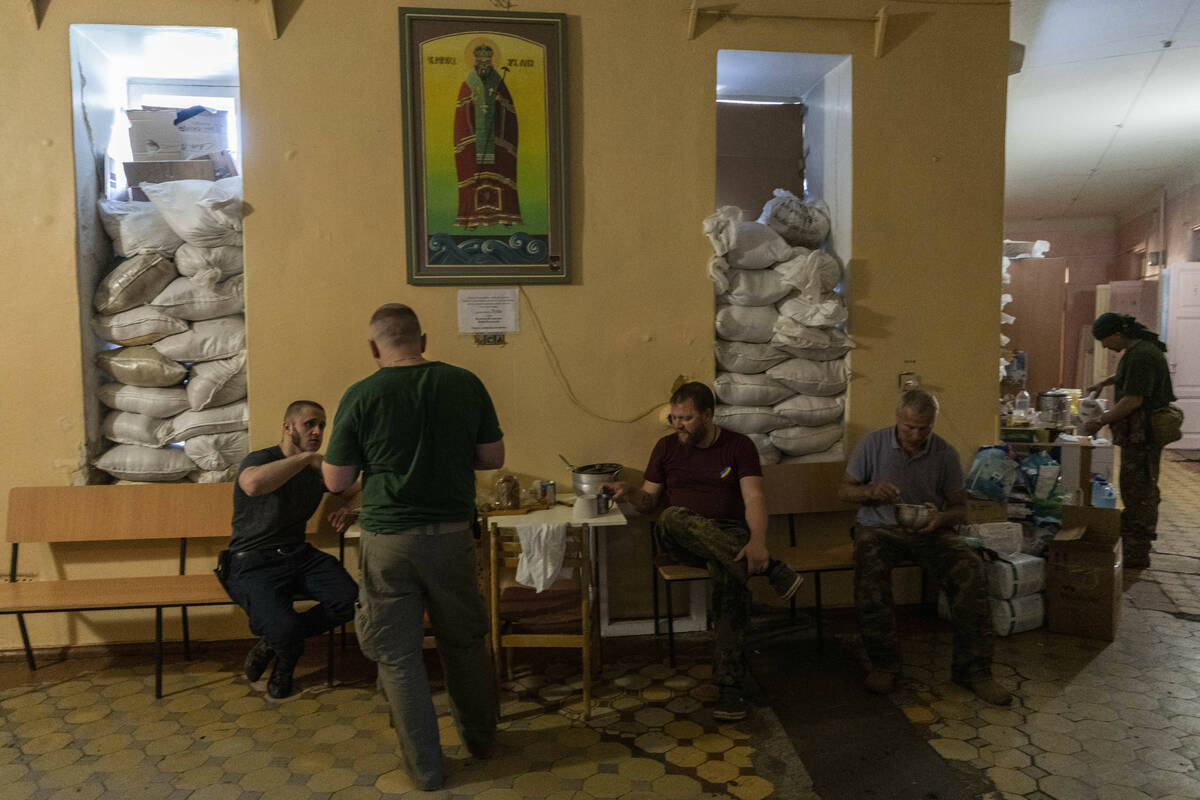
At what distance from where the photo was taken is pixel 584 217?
4051 mm

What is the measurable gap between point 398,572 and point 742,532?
151 cm

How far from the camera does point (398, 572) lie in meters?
2.73

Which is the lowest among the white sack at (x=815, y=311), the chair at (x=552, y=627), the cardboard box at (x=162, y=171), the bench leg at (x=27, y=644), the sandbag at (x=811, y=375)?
the bench leg at (x=27, y=644)

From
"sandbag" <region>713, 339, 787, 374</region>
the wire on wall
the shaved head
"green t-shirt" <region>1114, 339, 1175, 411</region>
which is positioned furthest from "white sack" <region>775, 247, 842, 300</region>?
"green t-shirt" <region>1114, 339, 1175, 411</region>

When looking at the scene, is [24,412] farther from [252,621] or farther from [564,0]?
[564,0]

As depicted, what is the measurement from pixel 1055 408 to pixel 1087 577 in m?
1.76

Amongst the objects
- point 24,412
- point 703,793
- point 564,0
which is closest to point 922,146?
point 564,0

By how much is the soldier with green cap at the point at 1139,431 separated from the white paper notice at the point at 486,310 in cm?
400

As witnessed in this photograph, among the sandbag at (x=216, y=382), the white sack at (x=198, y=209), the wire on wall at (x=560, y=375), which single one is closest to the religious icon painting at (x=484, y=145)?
the wire on wall at (x=560, y=375)

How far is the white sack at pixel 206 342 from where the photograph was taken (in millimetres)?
3855

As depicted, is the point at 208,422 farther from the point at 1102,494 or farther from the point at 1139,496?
the point at 1139,496

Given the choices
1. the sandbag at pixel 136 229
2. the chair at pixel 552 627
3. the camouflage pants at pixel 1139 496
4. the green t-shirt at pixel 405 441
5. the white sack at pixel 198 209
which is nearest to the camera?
the green t-shirt at pixel 405 441

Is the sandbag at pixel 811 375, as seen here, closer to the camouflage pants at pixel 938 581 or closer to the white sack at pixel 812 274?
the white sack at pixel 812 274

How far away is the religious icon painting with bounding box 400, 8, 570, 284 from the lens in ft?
12.7
